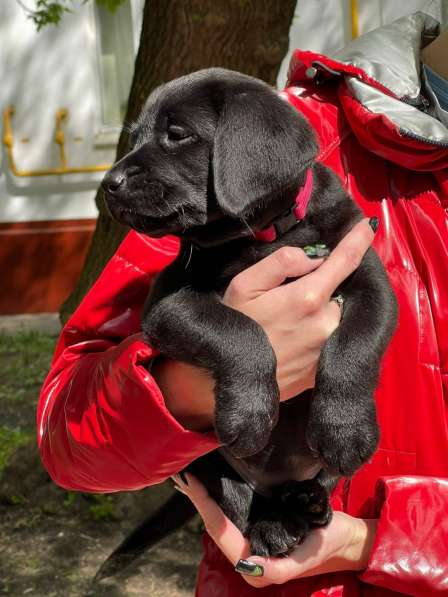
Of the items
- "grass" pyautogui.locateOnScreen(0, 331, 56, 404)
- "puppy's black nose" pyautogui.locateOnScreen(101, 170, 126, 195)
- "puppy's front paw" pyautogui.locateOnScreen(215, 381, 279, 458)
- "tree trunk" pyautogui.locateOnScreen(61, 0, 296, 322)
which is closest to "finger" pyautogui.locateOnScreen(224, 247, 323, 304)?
"puppy's front paw" pyautogui.locateOnScreen(215, 381, 279, 458)

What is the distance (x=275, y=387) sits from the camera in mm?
1853

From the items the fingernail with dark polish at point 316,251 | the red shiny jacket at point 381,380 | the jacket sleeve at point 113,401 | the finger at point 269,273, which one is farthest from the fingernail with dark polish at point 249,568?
the fingernail with dark polish at point 316,251

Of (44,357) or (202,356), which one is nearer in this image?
(202,356)

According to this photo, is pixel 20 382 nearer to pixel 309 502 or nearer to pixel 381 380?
pixel 309 502

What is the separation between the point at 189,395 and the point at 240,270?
0.36 metres

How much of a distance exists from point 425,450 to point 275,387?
391mm

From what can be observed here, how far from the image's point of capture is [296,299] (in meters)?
1.88

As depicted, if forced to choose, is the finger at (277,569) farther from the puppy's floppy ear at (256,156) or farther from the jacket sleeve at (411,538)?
the puppy's floppy ear at (256,156)

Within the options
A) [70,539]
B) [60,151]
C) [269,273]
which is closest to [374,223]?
[269,273]

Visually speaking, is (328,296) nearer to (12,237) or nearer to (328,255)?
(328,255)

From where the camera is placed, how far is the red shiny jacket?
185 cm

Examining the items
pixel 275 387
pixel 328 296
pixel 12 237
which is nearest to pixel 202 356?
pixel 275 387

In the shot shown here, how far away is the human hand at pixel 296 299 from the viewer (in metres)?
1.89

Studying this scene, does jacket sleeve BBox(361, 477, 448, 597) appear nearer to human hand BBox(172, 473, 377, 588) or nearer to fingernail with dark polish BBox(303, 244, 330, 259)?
human hand BBox(172, 473, 377, 588)
